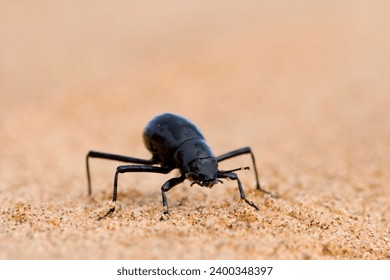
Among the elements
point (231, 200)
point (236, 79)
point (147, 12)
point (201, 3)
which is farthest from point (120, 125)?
point (201, 3)

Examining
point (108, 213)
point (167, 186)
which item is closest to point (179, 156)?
point (167, 186)

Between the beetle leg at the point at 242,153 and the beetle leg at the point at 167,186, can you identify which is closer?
the beetle leg at the point at 167,186

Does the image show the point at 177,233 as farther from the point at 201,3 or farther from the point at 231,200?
the point at 201,3

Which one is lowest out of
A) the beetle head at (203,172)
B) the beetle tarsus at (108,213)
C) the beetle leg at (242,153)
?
the beetle tarsus at (108,213)

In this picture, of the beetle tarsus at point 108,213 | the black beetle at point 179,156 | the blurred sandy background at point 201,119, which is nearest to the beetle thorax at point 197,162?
the black beetle at point 179,156

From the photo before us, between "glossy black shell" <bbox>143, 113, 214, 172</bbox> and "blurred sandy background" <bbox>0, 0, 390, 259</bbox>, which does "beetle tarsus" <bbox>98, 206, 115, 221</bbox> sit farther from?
"glossy black shell" <bbox>143, 113, 214, 172</bbox>

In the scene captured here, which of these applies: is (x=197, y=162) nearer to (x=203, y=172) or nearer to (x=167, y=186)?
(x=203, y=172)

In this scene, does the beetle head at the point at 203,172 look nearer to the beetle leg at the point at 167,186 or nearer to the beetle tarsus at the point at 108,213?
the beetle leg at the point at 167,186

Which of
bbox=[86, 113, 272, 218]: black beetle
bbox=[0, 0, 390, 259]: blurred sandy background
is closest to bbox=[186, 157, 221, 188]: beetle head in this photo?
bbox=[86, 113, 272, 218]: black beetle
